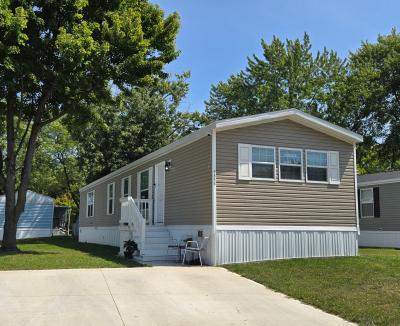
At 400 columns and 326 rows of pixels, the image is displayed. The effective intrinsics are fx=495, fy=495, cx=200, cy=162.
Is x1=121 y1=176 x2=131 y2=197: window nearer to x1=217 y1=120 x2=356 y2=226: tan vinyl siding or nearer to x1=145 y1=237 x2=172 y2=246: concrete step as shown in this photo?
x1=145 y1=237 x2=172 y2=246: concrete step

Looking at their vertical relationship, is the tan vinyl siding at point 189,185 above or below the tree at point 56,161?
below

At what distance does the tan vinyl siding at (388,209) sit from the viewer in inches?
805

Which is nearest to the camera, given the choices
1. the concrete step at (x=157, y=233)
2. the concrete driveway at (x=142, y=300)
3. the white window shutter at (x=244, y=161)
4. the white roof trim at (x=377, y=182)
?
the concrete driveway at (x=142, y=300)

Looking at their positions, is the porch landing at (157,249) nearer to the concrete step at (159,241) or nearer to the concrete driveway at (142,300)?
the concrete step at (159,241)

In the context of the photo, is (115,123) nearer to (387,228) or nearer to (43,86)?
(43,86)

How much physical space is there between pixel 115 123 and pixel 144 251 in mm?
14875

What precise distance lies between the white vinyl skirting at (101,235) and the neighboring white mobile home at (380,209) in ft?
35.8

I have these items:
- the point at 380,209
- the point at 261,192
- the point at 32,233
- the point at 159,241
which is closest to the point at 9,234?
the point at 159,241

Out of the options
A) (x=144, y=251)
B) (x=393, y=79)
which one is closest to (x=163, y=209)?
(x=144, y=251)

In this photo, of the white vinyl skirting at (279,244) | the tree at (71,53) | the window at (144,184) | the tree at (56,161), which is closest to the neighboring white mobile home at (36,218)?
the tree at (56,161)

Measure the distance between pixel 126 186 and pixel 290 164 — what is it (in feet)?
29.3

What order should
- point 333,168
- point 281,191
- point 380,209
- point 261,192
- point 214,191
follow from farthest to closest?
1. point 380,209
2. point 333,168
3. point 281,191
4. point 261,192
5. point 214,191

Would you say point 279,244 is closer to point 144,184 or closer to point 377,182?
point 144,184

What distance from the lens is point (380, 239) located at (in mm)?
21328
